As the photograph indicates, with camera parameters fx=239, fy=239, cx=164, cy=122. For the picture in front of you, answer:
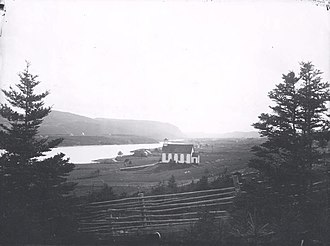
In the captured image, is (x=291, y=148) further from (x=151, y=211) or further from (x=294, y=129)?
(x=151, y=211)

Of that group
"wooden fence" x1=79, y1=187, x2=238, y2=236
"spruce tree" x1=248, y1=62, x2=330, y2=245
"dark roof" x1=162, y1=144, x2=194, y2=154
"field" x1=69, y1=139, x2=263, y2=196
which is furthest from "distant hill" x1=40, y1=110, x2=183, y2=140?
"spruce tree" x1=248, y1=62, x2=330, y2=245

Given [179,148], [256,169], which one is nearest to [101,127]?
[179,148]

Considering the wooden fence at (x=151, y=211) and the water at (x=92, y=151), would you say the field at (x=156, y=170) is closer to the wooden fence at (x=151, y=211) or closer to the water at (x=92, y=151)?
the water at (x=92, y=151)

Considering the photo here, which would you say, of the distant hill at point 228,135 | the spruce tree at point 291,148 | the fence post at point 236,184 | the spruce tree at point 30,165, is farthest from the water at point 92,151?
the spruce tree at point 291,148

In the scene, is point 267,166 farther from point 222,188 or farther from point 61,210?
point 61,210

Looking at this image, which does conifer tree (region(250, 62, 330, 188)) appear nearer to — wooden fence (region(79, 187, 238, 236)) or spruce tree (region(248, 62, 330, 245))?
spruce tree (region(248, 62, 330, 245))
